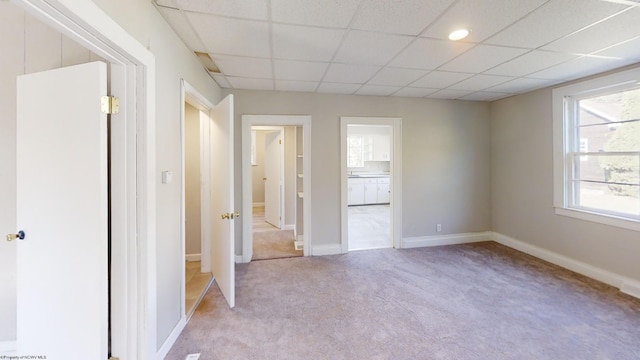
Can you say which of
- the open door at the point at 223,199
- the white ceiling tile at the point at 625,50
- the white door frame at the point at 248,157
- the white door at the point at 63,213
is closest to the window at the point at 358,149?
the white door frame at the point at 248,157

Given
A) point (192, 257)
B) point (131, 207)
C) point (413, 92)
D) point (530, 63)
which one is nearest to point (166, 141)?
point (131, 207)

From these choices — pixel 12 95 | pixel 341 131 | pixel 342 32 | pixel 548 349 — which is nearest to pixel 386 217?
pixel 341 131

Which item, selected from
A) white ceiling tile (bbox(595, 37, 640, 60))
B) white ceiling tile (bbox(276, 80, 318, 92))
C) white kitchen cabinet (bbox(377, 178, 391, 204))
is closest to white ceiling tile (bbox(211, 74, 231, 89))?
white ceiling tile (bbox(276, 80, 318, 92))

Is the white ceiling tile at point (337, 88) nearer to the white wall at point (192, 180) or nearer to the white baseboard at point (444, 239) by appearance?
the white wall at point (192, 180)

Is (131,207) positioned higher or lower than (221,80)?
lower

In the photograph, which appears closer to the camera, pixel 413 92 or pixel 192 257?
pixel 192 257

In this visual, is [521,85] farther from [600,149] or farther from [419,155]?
[419,155]

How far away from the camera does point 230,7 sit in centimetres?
173

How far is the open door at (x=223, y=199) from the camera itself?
2.46 metres

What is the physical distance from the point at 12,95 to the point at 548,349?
422 cm

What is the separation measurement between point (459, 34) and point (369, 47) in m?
0.72

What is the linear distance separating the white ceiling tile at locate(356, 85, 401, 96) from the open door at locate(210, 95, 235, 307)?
1929 millimetres

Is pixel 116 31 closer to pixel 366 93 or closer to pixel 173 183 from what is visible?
pixel 173 183

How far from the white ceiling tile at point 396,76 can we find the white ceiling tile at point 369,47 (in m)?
0.30
